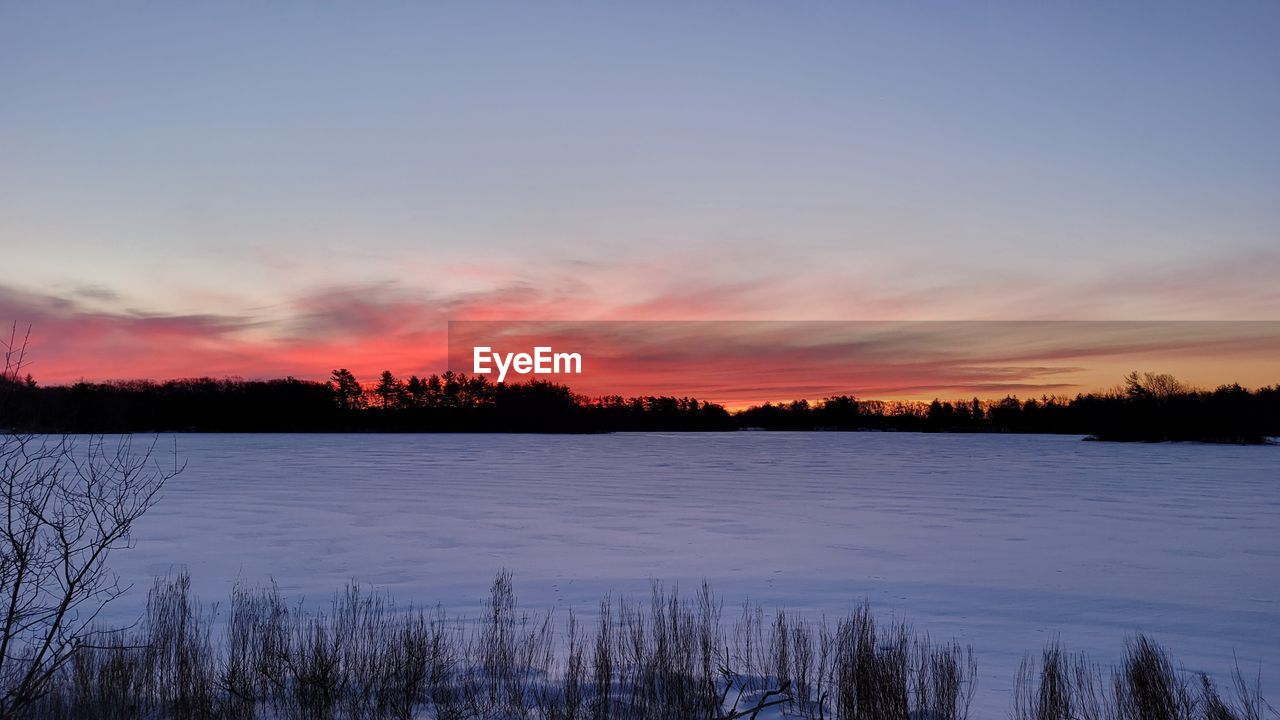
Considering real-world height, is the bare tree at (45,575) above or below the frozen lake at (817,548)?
above

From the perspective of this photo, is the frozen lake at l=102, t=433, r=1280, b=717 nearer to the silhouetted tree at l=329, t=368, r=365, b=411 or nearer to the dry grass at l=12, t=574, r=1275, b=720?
the dry grass at l=12, t=574, r=1275, b=720

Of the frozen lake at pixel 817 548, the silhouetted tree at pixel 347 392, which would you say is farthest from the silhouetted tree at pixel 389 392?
the frozen lake at pixel 817 548

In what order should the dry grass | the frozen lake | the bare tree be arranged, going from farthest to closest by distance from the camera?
1. the frozen lake
2. the dry grass
3. the bare tree

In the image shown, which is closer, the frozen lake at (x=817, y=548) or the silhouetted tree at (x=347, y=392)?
the frozen lake at (x=817, y=548)

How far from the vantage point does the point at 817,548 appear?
12.8 m

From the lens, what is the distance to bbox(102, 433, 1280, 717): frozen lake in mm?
8484

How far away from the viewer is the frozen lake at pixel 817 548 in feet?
27.8

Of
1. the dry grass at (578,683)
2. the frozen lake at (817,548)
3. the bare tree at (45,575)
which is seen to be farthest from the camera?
the frozen lake at (817,548)

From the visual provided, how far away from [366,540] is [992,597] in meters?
9.17

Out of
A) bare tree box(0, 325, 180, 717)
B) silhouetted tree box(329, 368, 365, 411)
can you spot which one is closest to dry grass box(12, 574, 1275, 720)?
bare tree box(0, 325, 180, 717)

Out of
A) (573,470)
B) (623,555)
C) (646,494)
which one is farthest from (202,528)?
(573,470)

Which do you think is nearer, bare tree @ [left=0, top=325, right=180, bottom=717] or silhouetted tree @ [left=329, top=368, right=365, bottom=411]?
bare tree @ [left=0, top=325, right=180, bottom=717]

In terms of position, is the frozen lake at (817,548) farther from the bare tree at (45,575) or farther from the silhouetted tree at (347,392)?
the silhouetted tree at (347,392)

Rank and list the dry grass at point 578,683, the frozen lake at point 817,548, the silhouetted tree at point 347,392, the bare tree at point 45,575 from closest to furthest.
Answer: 1. the bare tree at point 45,575
2. the dry grass at point 578,683
3. the frozen lake at point 817,548
4. the silhouetted tree at point 347,392
